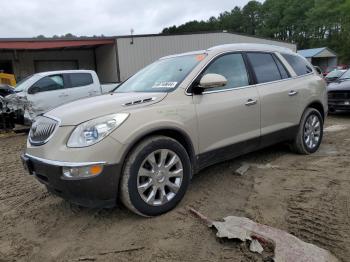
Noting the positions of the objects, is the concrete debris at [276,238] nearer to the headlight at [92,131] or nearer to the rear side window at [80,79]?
the headlight at [92,131]

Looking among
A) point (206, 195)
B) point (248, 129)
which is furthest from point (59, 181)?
point (248, 129)

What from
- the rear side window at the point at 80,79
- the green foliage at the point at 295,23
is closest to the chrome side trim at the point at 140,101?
the rear side window at the point at 80,79

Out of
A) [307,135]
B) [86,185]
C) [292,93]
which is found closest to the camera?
[86,185]

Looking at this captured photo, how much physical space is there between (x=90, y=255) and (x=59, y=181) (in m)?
0.72

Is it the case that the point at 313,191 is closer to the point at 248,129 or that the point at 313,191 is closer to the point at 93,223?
the point at 248,129

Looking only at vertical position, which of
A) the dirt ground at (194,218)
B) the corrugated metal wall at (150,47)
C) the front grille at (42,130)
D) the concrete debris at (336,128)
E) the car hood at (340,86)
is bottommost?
the concrete debris at (336,128)

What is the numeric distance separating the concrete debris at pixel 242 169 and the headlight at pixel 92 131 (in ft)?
6.97

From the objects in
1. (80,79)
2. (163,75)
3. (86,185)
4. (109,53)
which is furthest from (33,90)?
(109,53)

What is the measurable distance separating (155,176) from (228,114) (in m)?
1.27

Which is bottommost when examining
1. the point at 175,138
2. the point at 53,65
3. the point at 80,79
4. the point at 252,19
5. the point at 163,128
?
the point at 175,138

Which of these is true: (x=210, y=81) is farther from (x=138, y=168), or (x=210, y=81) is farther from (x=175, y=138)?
(x=138, y=168)

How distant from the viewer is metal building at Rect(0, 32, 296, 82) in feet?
61.7

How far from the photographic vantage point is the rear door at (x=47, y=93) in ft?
32.1

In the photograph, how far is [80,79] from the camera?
11.0 m
